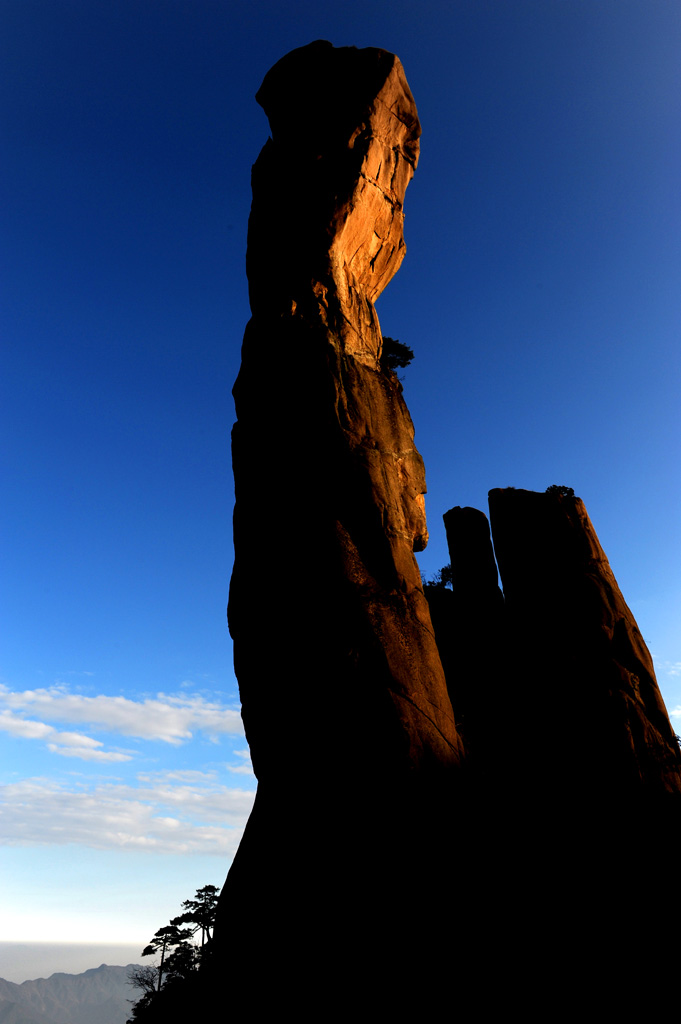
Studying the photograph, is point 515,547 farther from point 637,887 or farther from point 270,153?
point 270,153

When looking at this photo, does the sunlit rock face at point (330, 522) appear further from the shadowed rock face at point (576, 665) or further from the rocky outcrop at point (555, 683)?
the shadowed rock face at point (576, 665)

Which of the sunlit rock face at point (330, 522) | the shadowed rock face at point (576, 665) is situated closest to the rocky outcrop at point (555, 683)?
the shadowed rock face at point (576, 665)

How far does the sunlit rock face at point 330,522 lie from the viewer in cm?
1262

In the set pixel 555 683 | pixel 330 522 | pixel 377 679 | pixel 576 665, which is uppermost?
pixel 330 522

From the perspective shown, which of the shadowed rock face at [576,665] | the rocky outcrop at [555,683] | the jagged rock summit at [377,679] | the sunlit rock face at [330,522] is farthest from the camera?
the shadowed rock face at [576,665]

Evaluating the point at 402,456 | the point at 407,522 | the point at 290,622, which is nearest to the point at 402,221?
the point at 402,456

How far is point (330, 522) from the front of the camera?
1568 cm

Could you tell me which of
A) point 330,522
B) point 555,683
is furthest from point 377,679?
point 555,683

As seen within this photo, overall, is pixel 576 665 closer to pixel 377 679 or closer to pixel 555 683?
pixel 555 683

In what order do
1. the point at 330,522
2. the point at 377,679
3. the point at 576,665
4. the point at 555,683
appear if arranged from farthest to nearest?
the point at 555,683
the point at 576,665
the point at 330,522
the point at 377,679

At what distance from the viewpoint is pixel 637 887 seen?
1620 centimetres

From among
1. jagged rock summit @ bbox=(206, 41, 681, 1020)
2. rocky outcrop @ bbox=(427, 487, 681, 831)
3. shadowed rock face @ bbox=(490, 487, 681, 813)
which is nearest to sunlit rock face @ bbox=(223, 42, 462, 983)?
jagged rock summit @ bbox=(206, 41, 681, 1020)

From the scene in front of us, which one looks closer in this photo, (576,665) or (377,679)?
(377,679)

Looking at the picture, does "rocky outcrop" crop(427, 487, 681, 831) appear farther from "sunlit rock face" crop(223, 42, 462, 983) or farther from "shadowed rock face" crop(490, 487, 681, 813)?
"sunlit rock face" crop(223, 42, 462, 983)
